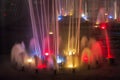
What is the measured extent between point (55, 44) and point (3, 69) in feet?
14.4

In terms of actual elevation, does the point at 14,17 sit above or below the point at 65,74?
above

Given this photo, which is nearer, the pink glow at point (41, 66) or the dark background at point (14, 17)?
the pink glow at point (41, 66)

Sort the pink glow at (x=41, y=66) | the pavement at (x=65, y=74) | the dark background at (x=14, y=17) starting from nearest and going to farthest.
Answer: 1. the pavement at (x=65, y=74)
2. the pink glow at (x=41, y=66)
3. the dark background at (x=14, y=17)

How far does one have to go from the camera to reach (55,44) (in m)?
17.0

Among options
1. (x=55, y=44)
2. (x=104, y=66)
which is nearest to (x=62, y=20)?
(x=55, y=44)

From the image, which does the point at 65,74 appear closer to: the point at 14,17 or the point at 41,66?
the point at 41,66

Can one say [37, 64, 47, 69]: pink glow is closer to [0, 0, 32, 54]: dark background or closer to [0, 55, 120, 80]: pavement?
[0, 55, 120, 80]: pavement

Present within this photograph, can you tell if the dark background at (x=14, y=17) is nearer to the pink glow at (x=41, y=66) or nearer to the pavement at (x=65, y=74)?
the pink glow at (x=41, y=66)

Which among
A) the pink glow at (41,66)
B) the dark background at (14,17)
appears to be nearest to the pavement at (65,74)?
the pink glow at (41,66)

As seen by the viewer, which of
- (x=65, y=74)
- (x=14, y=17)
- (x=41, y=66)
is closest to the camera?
(x=65, y=74)

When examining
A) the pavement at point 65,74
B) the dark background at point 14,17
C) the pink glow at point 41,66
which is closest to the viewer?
the pavement at point 65,74

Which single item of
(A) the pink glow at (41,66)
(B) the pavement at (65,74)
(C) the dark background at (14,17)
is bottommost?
(B) the pavement at (65,74)

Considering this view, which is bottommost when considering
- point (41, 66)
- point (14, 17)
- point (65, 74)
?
point (65, 74)

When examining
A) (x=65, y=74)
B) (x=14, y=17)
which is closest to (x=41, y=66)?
(x=65, y=74)
